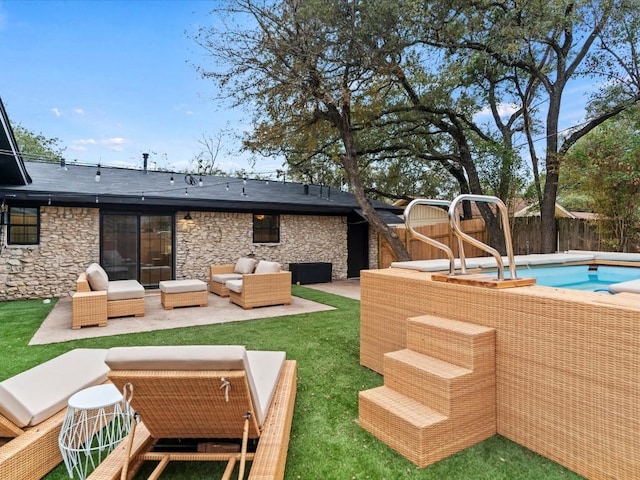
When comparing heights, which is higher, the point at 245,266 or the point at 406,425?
the point at 245,266

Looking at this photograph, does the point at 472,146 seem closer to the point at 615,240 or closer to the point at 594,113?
the point at 594,113

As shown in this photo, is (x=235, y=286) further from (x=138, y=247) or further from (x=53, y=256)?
(x=53, y=256)

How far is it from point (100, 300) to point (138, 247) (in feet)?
11.9

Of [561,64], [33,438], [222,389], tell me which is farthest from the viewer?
[561,64]

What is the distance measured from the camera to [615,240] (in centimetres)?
873

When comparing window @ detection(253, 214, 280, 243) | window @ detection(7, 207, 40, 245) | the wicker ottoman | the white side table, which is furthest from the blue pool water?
window @ detection(7, 207, 40, 245)

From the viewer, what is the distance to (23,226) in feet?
26.8

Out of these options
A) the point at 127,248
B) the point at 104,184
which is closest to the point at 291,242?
the point at 127,248

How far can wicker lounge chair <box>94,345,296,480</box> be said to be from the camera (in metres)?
1.66

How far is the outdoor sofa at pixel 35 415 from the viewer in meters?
1.96

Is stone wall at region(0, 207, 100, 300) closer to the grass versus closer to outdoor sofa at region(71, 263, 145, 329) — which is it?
the grass

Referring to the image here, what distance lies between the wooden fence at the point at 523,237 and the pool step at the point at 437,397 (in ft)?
30.1

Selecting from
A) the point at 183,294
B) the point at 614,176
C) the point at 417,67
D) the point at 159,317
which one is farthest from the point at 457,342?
the point at 417,67

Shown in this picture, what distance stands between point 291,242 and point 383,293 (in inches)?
307
